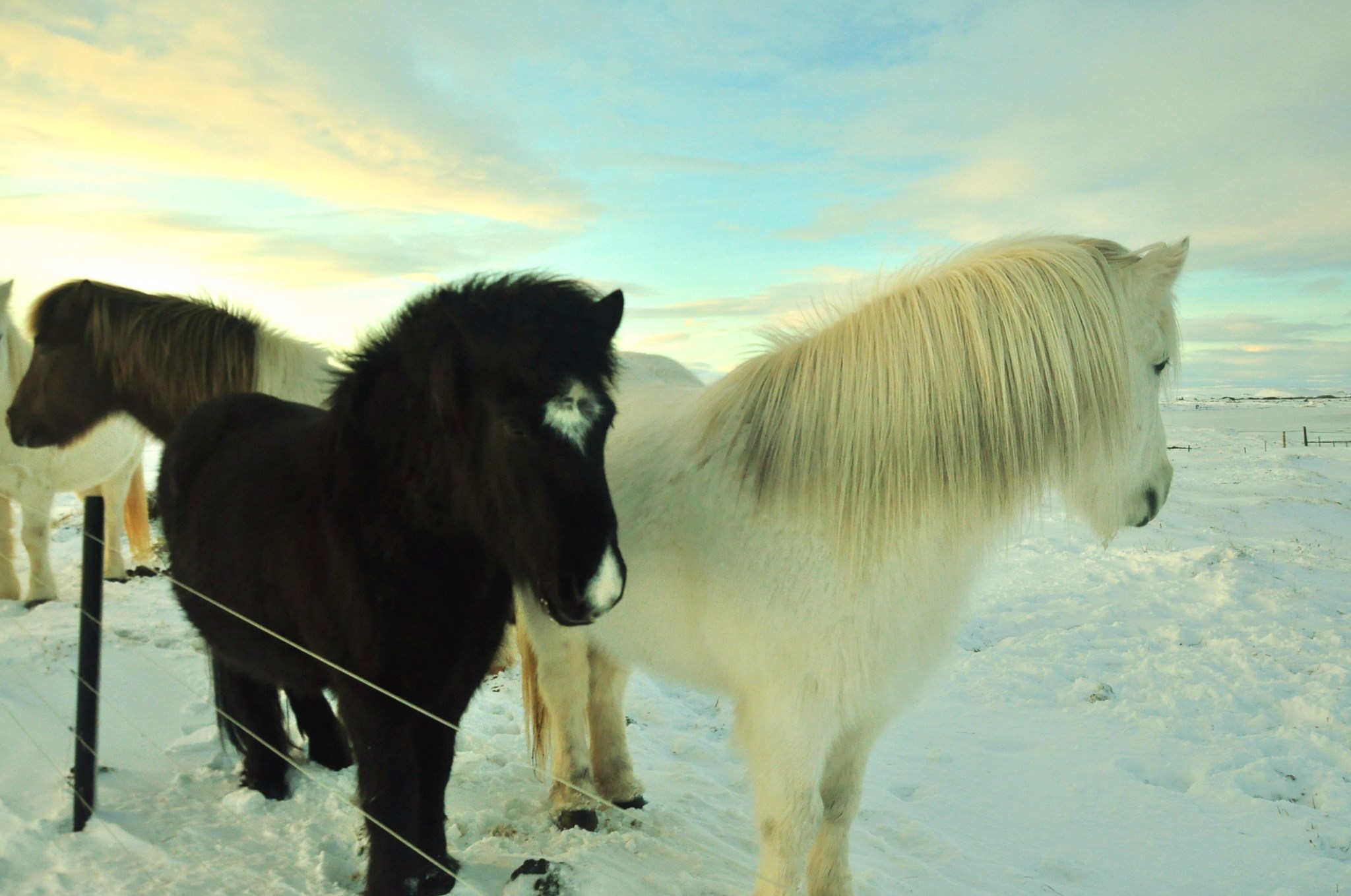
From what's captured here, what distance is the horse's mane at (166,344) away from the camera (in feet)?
13.4

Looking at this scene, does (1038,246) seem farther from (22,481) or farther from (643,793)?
(22,481)

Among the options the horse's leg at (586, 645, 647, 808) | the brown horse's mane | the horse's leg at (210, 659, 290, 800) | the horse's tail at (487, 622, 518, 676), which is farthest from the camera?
the brown horse's mane

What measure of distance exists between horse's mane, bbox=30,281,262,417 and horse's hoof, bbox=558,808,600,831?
2725mm

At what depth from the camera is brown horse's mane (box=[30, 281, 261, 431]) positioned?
409cm

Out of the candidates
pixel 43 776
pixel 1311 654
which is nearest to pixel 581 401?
pixel 43 776

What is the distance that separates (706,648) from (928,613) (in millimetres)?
752

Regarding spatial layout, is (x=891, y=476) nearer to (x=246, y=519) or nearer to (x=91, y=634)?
(x=246, y=519)

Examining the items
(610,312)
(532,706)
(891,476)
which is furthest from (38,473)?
(891,476)

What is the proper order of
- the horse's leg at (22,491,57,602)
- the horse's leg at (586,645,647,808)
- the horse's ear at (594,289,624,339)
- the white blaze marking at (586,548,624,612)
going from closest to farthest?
the white blaze marking at (586,548,624,612), the horse's ear at (594,289,624,339), the horse's leg at (586,645,647,808), the horse's leg at (22,491,57,602)

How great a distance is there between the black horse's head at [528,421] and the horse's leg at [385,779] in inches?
22.5

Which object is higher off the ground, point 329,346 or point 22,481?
point 329,346

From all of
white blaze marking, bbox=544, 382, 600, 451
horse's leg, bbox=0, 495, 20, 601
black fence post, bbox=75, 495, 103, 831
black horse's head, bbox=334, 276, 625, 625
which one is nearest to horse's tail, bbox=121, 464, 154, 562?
horse's leg, bbox=0, 495, 20, 601

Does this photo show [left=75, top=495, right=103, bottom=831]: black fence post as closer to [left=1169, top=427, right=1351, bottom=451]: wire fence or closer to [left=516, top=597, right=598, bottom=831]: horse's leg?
[left=516, top=597, right=598, bottom=831]: horse's leg

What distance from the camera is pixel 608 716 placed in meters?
3.84
